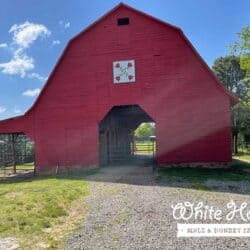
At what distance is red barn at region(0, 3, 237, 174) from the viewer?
55.1 feet

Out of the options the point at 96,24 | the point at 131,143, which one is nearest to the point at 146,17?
the point at 96,24

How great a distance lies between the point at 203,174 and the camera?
14.4 m

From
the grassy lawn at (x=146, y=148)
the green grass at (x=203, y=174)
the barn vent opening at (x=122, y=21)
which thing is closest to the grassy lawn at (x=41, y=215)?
the green grass at (x=203, y=174)

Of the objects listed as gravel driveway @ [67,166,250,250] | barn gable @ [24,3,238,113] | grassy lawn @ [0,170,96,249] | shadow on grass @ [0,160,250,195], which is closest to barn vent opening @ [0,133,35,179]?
barn gable @ [24,3,238,113]

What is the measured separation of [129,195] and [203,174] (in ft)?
17.4

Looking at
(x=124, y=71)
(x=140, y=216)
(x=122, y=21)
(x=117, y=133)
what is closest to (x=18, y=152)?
(x=117, y=133)

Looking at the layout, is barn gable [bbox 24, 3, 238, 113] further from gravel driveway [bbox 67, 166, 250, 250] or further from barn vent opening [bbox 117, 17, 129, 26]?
gravel driveway [bbox 67, 166, 250, 250]

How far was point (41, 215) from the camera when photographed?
7879 mm

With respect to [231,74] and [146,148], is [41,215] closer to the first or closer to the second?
[146,148]

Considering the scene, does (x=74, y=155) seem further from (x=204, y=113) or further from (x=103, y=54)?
(x=204, y=113)

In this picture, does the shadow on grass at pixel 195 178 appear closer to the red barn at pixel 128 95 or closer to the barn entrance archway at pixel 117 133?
the red barn at pixel 128 95

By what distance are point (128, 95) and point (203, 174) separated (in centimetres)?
572

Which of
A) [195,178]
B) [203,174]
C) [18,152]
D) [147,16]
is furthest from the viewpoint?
[18,152]

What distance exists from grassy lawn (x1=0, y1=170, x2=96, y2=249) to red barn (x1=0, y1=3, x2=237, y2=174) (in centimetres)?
708
